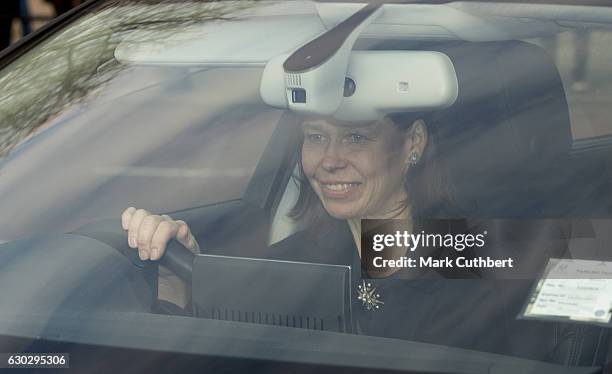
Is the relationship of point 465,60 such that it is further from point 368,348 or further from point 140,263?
point 140,263

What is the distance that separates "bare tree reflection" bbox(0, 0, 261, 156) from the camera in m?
2.38

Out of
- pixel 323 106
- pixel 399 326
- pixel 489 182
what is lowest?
pixel 399 326

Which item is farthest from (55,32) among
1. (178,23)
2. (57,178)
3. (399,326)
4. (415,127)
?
(399,326)

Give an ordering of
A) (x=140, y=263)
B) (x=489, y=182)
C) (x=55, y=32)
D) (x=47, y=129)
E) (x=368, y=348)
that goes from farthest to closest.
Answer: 1. (x=55, y=32)
2. (x=47, y=129)
3. (x=140, y=263)
4. (x=489, y=182)
5. (x=368, y=348)

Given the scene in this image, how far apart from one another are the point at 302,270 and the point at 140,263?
376 millimetres

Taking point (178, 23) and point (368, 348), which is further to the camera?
point (178, 23)

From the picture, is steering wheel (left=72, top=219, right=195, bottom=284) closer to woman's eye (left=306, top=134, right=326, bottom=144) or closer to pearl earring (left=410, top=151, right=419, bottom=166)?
woman's eye (left=306, top=134, right=326, bottom=144)

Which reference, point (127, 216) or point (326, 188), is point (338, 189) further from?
point (127, 216)

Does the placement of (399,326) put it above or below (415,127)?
below

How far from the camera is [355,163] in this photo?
215 centimetres

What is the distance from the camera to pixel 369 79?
2.10 meters

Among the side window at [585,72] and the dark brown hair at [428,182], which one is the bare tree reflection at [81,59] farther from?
the side window at [585,72]

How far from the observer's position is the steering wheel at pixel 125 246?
2.14 metres

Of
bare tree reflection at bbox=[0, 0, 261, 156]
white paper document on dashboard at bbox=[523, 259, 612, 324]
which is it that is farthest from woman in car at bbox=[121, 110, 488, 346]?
bare tree reflection at bbox=[0, 0, 261, 156]
